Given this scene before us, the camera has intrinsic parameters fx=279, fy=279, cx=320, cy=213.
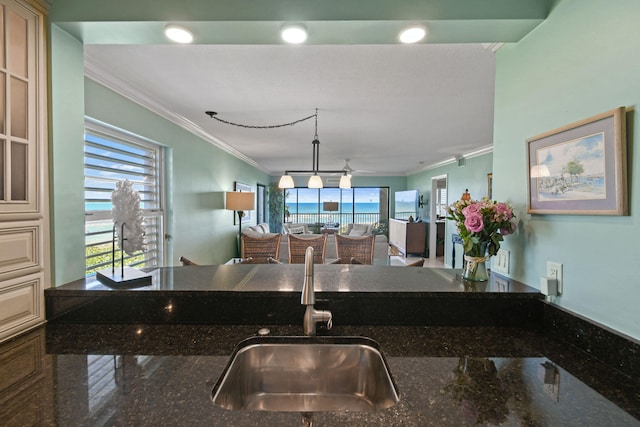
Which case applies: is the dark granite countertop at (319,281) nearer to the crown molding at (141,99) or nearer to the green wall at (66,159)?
the green wall at (66,159)

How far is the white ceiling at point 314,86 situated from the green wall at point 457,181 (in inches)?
32.7

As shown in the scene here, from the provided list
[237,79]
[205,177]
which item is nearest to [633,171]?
[237,79]

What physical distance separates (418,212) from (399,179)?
186 cm

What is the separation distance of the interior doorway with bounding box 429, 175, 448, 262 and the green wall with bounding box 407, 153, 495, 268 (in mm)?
155

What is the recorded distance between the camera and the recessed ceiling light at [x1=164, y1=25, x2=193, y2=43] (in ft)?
4.04

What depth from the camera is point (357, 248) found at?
276cm

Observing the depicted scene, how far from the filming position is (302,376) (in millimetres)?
1039

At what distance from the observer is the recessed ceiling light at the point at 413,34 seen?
4.00 feet

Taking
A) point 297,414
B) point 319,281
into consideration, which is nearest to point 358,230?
point 319,281

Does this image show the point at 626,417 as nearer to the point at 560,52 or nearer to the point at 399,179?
the point at 560,52

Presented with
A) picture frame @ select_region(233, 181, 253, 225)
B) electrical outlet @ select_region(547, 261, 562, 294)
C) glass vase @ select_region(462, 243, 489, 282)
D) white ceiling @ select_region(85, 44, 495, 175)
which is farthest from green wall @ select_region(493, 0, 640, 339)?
picture frame @ select_region(233, 181, 253, 225)

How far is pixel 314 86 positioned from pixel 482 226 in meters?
1.76

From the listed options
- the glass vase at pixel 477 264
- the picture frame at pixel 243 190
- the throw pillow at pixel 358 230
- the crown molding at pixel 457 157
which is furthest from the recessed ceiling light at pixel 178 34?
the throw pillow at pixel 358 230

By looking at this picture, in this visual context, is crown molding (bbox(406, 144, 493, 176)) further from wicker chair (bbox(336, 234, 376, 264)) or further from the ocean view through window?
wicker chair (bbox(336, 234, 376, 264))
